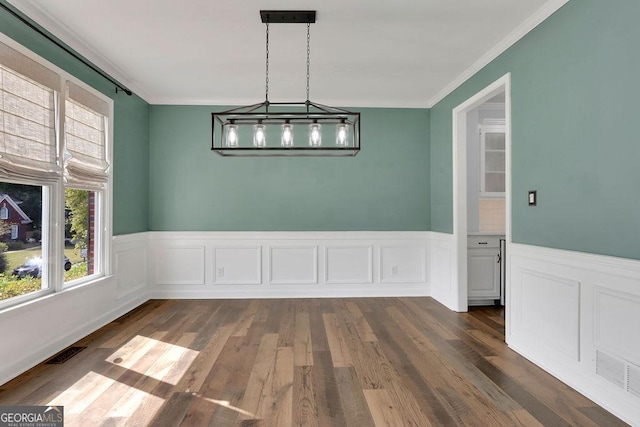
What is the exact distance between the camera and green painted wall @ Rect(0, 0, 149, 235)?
142 inches

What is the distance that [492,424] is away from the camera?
2.08 m

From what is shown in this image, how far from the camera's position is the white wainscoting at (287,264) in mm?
5121

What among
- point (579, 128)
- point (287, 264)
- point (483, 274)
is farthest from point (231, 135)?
point (483, 274)

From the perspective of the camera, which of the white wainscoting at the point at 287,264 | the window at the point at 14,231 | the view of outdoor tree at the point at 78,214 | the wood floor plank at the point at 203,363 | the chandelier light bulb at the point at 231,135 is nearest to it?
the wood floor plank at the point at 203,363

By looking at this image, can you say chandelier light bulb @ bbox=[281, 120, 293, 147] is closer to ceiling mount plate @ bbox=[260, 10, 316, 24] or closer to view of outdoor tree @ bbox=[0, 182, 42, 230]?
ceiling mount plate @ bbox=[260, 10, 316, 24]

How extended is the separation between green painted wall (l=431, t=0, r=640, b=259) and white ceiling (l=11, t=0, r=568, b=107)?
329mm

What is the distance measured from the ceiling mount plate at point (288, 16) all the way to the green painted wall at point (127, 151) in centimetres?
186

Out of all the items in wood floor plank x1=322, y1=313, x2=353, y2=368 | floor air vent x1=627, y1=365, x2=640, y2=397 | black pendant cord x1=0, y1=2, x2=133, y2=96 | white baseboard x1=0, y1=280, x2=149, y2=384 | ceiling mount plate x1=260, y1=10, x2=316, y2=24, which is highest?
ceiling mount plate x1=260, y1=10, x2=316, y2=24

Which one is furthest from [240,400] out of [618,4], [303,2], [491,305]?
[491,305]

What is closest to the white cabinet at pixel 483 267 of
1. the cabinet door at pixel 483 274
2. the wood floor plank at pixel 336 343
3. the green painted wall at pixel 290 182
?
the cabinet door at pixel 483 274

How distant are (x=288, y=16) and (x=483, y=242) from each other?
3.48 meters

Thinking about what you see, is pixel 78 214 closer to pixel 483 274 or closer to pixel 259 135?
pixel 259 135

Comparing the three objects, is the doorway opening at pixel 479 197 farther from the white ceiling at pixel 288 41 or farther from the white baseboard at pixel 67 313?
the white baseboard at pixel 67 313

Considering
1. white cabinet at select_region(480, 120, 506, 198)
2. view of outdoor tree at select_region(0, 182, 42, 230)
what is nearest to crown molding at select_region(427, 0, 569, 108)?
white cabinet at select_region(480, 120, 506, 198)
